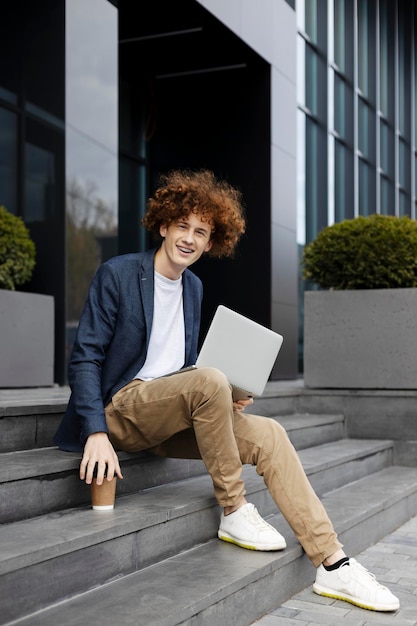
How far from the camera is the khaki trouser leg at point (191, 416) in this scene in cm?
310

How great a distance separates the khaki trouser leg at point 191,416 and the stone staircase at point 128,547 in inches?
7.6

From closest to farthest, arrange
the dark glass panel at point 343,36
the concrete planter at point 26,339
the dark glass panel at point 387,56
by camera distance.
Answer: the concrete planter at point 26,339
the dark glass panel at point 343,36
the dark glass panel at point 387,56

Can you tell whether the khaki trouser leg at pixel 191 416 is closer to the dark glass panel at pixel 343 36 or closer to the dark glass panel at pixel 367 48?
the dark glass panel at pixel 343 36

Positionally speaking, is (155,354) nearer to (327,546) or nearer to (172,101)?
(327,546)

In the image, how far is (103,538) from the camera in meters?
2.70

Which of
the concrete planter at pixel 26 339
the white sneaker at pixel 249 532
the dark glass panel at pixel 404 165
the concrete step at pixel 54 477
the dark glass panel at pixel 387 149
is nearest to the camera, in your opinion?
the concrete step at pixel 54 477

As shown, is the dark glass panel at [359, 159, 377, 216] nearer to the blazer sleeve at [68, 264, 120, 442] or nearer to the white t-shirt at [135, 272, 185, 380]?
the white t-shirt at [135, 272, 185, 380]

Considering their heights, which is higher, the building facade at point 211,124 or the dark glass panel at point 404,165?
the dark glass panel at point 404,165

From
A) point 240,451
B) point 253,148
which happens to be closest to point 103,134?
point 253,148

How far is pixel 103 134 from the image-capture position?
262 inches

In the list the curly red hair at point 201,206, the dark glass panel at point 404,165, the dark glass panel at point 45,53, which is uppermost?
the dark glass panel at point 404,165

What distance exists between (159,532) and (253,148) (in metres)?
7.06

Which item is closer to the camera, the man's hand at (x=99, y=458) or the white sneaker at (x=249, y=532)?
the man's hand at (x=99, y=458)

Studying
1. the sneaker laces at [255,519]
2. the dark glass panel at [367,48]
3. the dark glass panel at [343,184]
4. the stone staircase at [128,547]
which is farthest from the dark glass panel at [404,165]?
the sneaker laces at [255,519]
